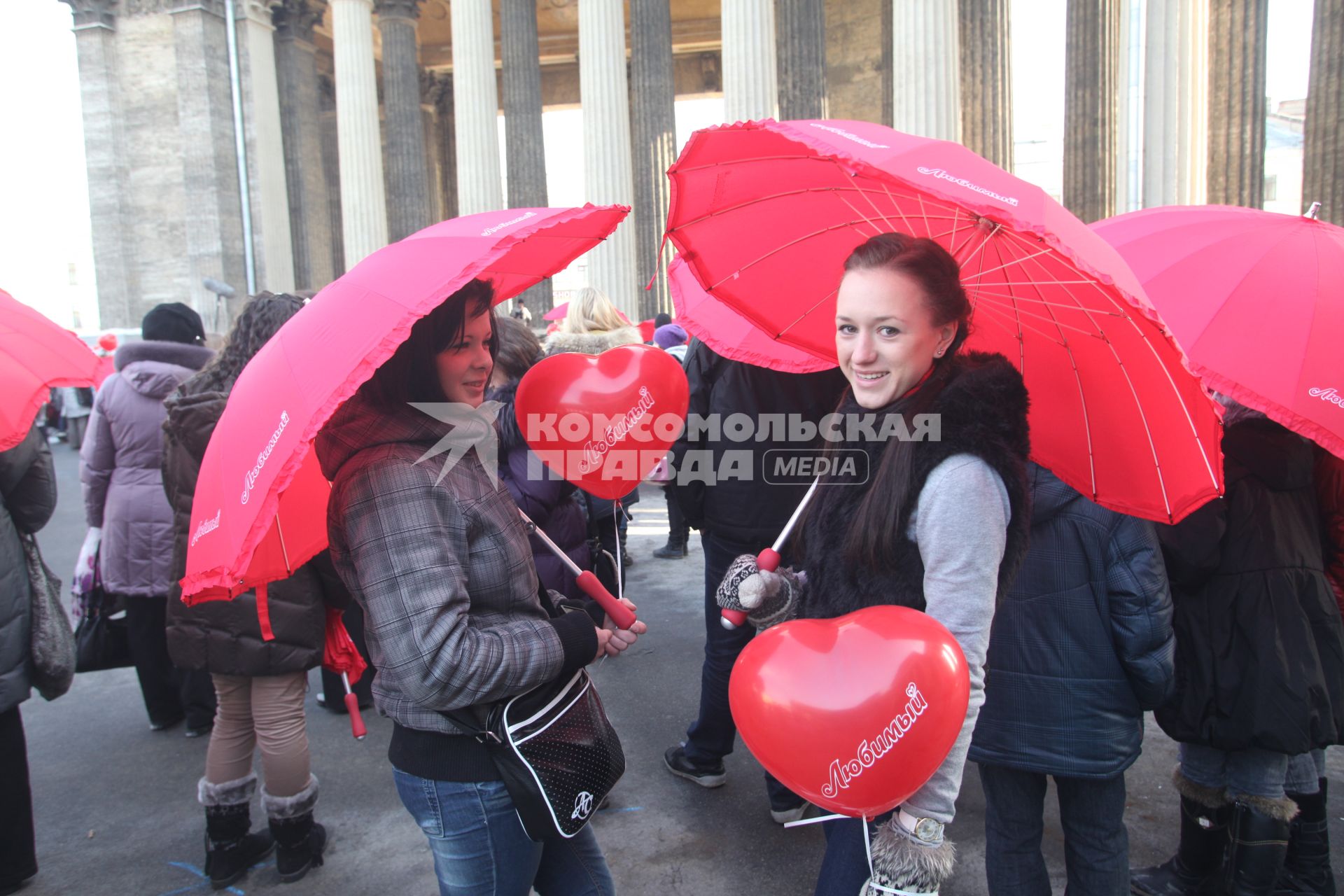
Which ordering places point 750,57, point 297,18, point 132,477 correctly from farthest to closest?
point 297,18
point 750,57
point 132,477

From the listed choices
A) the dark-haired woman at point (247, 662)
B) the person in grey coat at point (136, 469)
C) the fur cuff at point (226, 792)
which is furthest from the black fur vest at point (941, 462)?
the person in grey coat at point (136, 469)

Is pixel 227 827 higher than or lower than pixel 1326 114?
lower

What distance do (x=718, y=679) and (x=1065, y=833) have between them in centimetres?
150

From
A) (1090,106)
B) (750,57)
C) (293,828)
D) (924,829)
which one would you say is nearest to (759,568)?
(924,829)

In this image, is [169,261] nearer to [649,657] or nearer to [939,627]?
[649,657]

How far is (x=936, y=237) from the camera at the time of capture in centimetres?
200

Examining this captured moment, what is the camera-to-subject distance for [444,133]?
29.5 metres

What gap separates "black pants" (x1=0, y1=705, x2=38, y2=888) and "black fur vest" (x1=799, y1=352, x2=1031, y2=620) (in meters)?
3.16

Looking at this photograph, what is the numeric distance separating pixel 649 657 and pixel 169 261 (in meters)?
19.8

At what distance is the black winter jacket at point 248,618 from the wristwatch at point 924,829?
2330 millimetres

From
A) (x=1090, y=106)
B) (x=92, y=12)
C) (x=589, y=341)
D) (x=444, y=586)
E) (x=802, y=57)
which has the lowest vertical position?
(x=444, y=586)

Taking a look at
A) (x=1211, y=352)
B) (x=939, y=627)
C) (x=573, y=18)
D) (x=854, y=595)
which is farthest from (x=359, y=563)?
(x=573, y=18)

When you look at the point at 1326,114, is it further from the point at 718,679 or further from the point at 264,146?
the point at 264,146

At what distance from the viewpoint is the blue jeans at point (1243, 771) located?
2.61 meters
